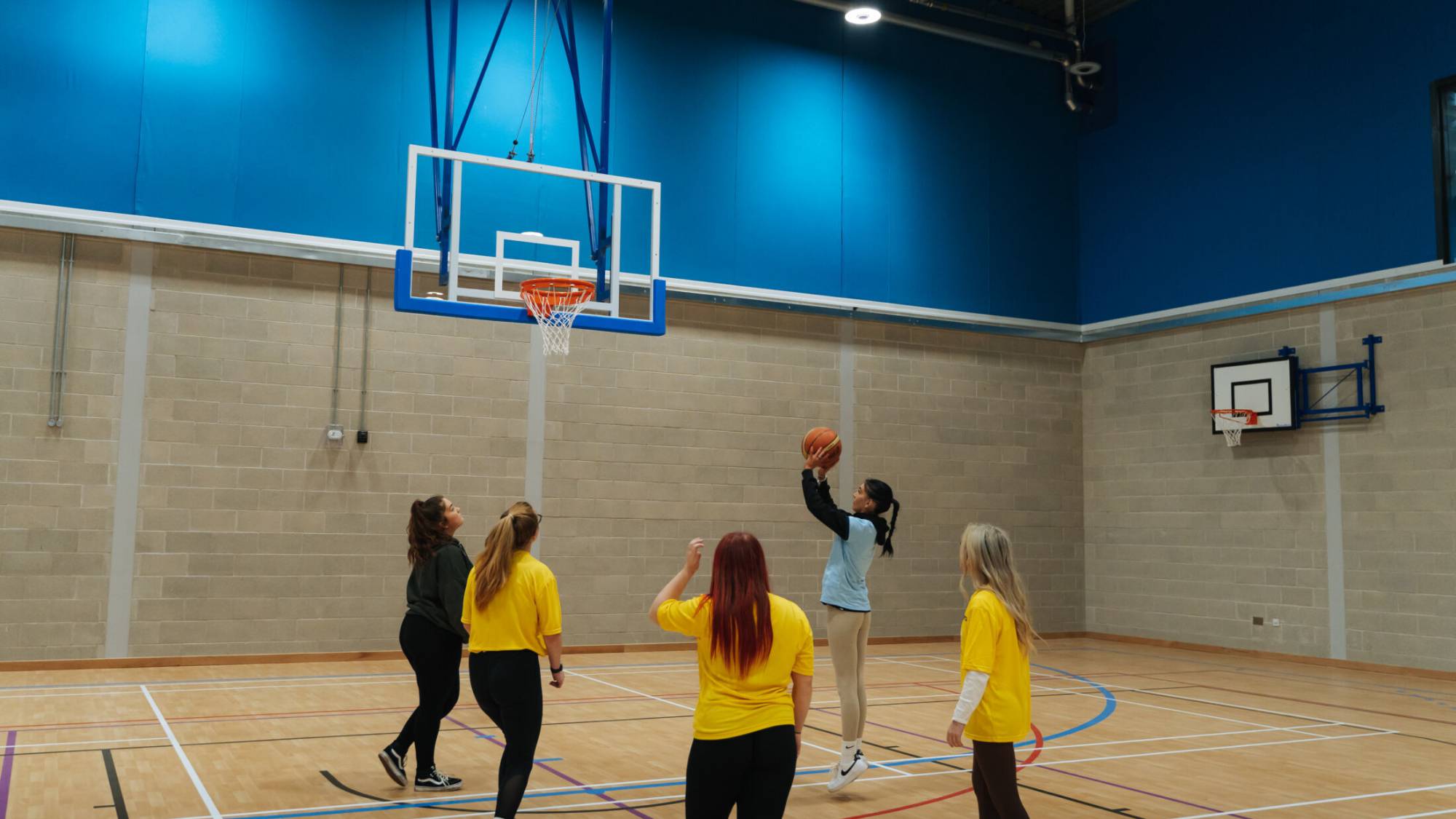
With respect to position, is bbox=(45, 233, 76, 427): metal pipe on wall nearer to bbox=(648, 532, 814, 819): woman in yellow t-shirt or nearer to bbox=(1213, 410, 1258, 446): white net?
bbox=(648, 532, 814, 819): woman in yellow t-shirt

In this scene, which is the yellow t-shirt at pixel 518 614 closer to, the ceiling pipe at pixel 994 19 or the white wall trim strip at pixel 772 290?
the white wall trim strip at pixel 772 290

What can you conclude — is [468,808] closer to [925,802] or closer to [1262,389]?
[925,802]

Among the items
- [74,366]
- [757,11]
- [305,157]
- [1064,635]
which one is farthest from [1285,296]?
[74,366]

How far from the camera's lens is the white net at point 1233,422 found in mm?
14258

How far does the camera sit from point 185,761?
273 inches

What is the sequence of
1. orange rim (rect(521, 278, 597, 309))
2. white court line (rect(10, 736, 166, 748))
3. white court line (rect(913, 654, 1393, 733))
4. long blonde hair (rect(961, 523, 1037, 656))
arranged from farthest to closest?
1. white court line (rect(913, 654, 1393, 733))
2. orange rim (rect(521, 278, 597, 309))
3. white court line (rect(10, 736, 166, 748))
4. long blonde hair (rect(961, 523, 1037, 656))

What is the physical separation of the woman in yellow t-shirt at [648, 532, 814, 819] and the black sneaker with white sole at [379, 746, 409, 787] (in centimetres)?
315

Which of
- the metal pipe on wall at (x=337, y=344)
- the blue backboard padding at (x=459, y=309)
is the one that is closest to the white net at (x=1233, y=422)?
the blue backboard padding at (x=459, y=309)

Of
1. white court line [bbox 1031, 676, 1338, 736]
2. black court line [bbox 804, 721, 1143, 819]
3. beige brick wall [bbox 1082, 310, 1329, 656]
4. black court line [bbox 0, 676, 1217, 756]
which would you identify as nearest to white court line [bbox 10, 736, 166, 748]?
black court line [bbox 0, 676, 1217, 756]

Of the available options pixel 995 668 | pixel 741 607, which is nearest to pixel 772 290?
pixel 995 668

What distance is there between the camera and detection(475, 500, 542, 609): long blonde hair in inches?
199

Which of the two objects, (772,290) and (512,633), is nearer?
(512,633)

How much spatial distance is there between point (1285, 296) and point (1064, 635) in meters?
5.58

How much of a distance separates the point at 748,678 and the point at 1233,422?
490 inches
